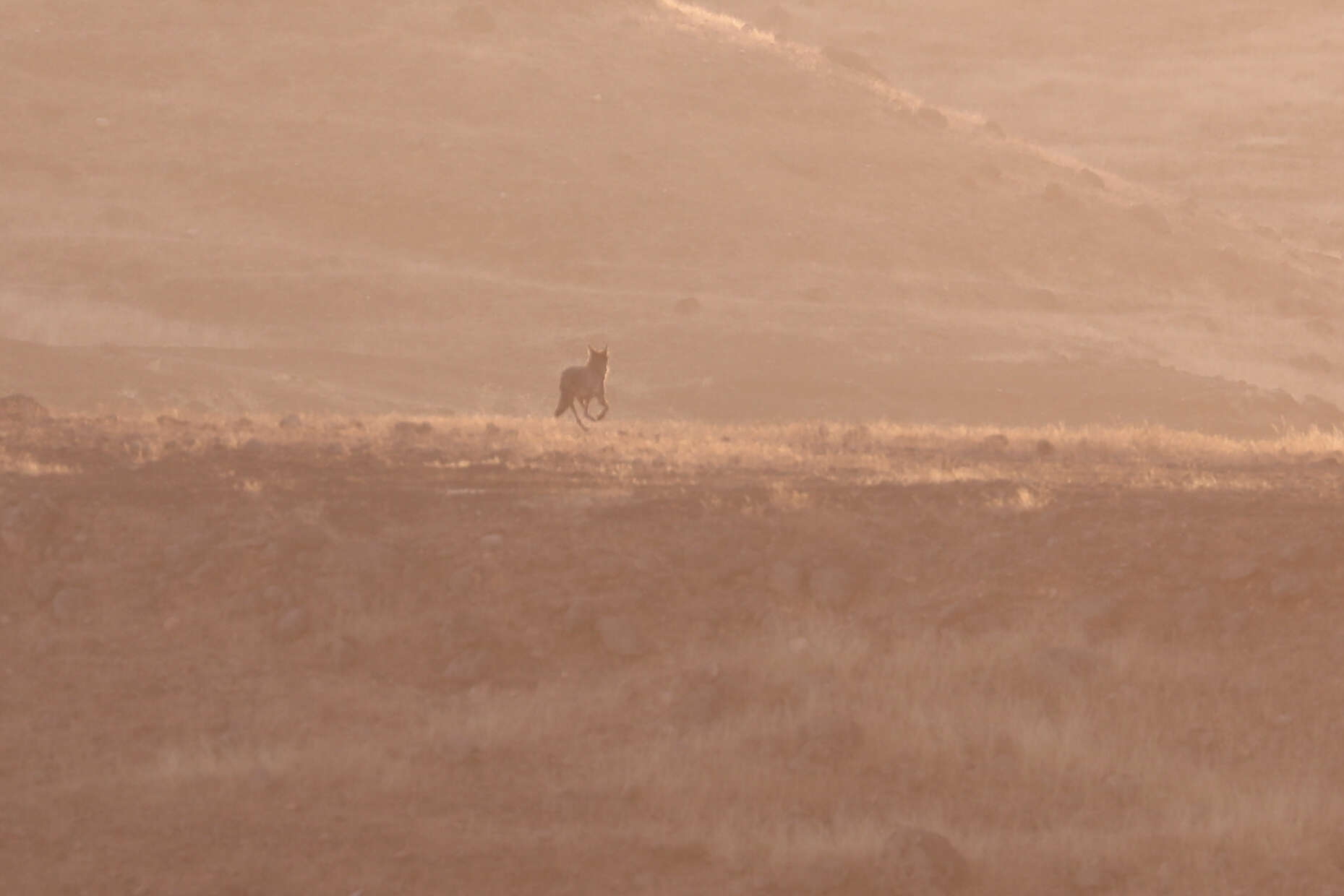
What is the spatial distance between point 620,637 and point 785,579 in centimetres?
118

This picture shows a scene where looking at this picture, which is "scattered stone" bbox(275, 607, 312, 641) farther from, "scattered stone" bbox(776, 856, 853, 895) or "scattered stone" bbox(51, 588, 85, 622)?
"scattered stone" bbox(776, 856, 853, 895)

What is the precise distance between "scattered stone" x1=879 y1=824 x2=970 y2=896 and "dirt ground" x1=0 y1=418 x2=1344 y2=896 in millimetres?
15

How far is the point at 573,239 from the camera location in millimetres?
41062

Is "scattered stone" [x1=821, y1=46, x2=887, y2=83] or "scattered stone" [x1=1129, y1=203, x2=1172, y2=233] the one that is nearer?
"scattered stone" [x1=1129, y1=203, x2=1172, y2=233]

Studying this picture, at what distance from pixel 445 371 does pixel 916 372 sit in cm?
897

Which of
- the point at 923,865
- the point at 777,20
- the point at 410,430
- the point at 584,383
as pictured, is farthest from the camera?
the point at 777,20

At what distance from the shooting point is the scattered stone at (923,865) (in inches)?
291

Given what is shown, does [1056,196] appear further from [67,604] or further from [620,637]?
[67,604]

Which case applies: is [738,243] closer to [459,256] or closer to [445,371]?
[459,256]

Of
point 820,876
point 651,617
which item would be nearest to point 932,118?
point 651,617

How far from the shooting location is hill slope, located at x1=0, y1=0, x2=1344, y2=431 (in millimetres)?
31922

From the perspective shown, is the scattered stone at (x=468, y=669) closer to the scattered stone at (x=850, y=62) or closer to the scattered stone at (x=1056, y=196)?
the scattered stone at (x=1056, y=196)

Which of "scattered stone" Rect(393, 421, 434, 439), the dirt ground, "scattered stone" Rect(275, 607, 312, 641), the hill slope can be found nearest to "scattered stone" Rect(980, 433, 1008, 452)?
the dirt ground

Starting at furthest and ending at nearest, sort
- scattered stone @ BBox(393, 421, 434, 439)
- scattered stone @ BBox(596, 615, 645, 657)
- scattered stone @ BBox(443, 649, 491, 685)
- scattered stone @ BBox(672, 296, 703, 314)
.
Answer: scattered stone @ BBox(672, 296, 703, 314) < scattered stone @ BBox(393, 421, 434, 439) < scattered stone @ BBox(596, 615, 645, 657) < scattered stone @ BBox(443, 649, 491, 685)
